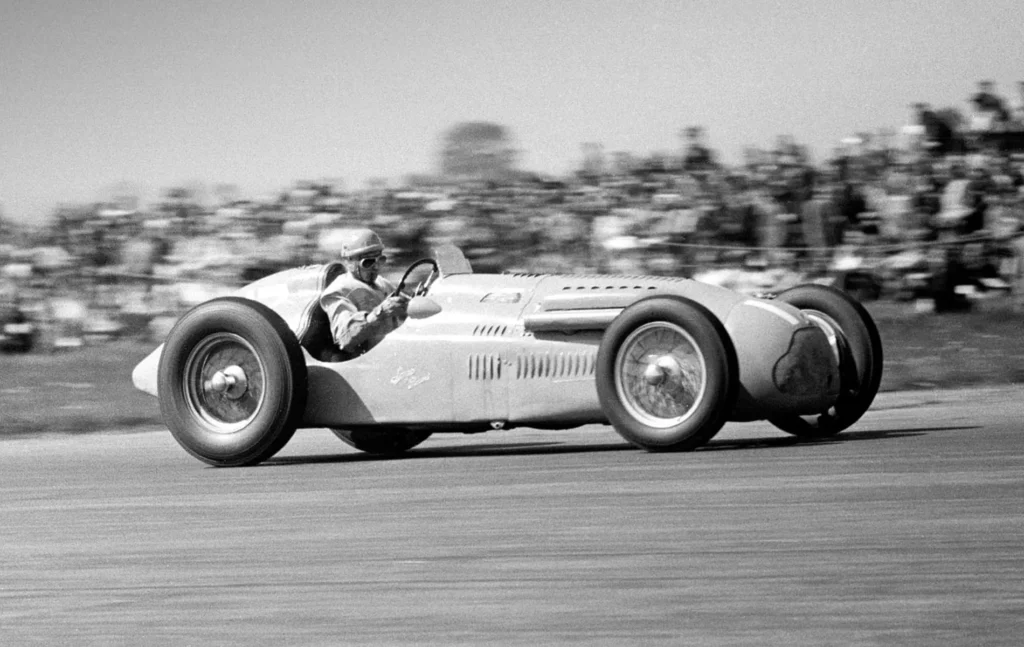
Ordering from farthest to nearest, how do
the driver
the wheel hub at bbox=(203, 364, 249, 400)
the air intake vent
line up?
1. the driver
2. the wheel hub at bbox=(203, 364, 249, 400)
3. the air intake vent

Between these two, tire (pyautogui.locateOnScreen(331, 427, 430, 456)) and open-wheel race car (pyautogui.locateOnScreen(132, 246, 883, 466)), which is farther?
tire (pyautogui.locateOnScreen(331, 427, 430, 456))

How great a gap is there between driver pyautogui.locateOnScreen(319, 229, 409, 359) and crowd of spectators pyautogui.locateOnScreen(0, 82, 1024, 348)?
6138 mm

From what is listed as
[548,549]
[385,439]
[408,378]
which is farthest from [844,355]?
[548,549]

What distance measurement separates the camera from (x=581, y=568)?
16.2 ft

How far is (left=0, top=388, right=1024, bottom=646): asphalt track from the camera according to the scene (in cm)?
417

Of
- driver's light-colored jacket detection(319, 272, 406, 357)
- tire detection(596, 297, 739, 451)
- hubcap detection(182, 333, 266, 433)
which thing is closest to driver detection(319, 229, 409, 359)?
driver's light-colored jacket detection(319, 272, 406, 357)

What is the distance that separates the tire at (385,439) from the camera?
10094 millimetres

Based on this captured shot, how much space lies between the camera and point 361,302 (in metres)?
9.50

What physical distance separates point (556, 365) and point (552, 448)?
1148mm

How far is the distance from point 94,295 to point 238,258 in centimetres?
162

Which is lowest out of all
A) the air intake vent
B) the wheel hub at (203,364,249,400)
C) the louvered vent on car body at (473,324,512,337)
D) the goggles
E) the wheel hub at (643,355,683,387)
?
the wheel hub at (203,364,249,400)

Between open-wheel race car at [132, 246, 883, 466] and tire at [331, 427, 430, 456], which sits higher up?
open-wheel race car at [132, 246, 883, 466]

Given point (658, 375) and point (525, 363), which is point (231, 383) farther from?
point (658, 375)

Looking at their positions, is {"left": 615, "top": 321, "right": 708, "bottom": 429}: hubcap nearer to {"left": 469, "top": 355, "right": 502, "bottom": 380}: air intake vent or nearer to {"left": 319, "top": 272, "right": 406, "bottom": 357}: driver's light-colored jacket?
{"left": 469, "top": 355, "right": 502, "bottom": 380}: air intake vent
